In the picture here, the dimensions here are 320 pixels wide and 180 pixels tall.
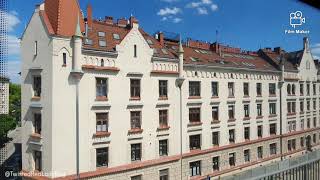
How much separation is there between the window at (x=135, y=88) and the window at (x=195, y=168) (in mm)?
8672

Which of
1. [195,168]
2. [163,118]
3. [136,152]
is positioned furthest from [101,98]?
[195,168]

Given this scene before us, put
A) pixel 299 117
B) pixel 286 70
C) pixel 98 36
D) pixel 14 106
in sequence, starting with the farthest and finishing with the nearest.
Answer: pixel 14 106, pixel 299 117, pixel 286 70, pixel 98 36

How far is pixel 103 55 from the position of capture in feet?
73.8

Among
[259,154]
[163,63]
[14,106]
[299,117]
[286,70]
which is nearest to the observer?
[163,63]

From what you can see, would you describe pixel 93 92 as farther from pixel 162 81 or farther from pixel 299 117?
pixel 299 117

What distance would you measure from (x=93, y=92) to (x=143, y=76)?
4608 mm

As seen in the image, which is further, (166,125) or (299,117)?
(299,117)

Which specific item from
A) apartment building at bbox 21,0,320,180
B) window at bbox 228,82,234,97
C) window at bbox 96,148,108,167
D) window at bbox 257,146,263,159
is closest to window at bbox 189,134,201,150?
apartment building at bbox 21,0,320,180

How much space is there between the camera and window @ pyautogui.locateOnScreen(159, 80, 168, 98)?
26516mm

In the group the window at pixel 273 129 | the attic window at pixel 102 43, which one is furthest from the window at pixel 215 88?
the attic window at pixel 102 43

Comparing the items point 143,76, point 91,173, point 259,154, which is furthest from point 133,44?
point 259,154

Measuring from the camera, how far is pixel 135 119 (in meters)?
24.6

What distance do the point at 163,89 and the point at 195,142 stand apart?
6.19 meters

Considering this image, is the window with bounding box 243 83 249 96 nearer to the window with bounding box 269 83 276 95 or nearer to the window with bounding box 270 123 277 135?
the window with bounding box 269 83 276 95
